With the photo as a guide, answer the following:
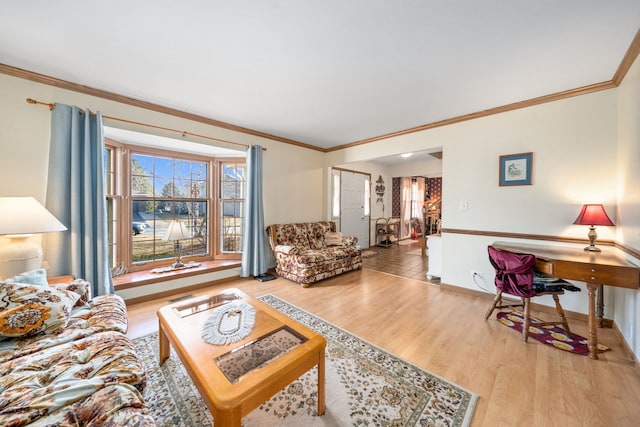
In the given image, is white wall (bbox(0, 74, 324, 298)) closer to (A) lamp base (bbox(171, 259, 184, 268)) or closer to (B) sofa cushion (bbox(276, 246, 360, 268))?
(A) lamp base (bbox(171, 259, 184, 268))

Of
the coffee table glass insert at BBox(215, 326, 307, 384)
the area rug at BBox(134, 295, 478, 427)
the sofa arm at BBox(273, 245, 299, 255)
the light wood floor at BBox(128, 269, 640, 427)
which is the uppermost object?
the sofa arm at BBox(273, 245, 299, 255)

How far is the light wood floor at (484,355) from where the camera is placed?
141 cm

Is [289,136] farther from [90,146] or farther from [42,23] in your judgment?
[42,23]

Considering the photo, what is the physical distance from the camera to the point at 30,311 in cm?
139

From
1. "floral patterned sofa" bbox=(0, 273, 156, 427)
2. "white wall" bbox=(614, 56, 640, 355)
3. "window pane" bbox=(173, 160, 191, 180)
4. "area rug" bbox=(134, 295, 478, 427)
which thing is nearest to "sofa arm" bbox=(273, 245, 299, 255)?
"window pane" bbox=(173, 160, 191, 180)

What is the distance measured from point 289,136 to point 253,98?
151 centimetres

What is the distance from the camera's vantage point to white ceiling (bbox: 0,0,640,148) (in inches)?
59.7

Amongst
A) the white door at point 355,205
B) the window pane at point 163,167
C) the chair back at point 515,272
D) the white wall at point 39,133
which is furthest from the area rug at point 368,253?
A: the window pane at point 163,167

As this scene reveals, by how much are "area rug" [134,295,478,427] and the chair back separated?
117 cm

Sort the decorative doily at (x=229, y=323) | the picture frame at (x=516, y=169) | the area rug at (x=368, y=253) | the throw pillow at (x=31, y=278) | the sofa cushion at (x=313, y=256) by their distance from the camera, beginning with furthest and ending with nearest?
the area rug at (x=368, y=253) < the sofa cushion at (x=313, y=256) < the picture frame at (x=516, y=169) < the throw pillow at (x=31, y=278) < the decorative doily at (x=229, y=323)

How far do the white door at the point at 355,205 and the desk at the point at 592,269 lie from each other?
159 inches

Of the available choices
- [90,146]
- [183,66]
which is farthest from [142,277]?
[183,66]

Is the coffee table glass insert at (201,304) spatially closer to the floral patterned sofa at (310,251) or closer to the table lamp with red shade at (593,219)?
the floral patterned sofa at (310,251)

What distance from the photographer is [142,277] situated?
3.06 meters
